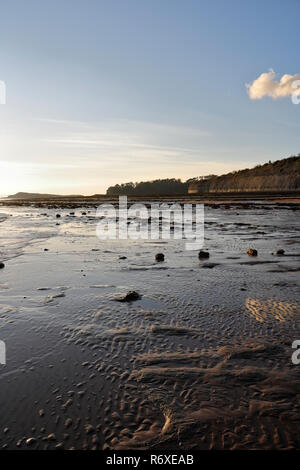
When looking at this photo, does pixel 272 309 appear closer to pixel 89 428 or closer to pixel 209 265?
pixel 209 265

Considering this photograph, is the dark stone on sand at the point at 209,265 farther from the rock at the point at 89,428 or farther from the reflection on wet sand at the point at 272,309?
the rock at the point at 89,428

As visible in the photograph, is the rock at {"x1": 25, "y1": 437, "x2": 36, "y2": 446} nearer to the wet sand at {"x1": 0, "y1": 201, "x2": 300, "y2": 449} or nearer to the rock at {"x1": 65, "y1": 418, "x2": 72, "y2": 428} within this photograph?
the wet sand at {"x1": 0, "y1": 201, "x2": 300, "y2": 449}

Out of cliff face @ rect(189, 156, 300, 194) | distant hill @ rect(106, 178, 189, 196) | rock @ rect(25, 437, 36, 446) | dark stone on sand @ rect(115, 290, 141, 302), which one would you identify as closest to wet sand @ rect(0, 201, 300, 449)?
rock @ rect(25, 437, 36, 446)

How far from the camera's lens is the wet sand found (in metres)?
1.94

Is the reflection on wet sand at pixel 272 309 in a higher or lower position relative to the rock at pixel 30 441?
higher

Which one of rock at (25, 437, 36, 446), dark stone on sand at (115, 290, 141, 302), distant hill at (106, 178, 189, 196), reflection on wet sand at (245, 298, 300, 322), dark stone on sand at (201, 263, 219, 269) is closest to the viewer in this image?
rock at (25, 437, 36, 446)

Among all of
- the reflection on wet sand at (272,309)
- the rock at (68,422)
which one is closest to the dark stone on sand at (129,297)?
the reflection on wet sand at (272,309)

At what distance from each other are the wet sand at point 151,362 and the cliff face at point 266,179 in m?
75.9

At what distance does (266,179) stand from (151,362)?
281ft

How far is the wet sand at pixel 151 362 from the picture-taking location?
1944mm

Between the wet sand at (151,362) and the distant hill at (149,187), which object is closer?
the wet sand at (151,362)

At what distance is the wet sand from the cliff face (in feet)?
249

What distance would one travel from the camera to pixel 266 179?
261ft

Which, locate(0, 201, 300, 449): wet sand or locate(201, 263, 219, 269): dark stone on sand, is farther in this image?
locate(201, 263, 219, 269): dark stone on sand
